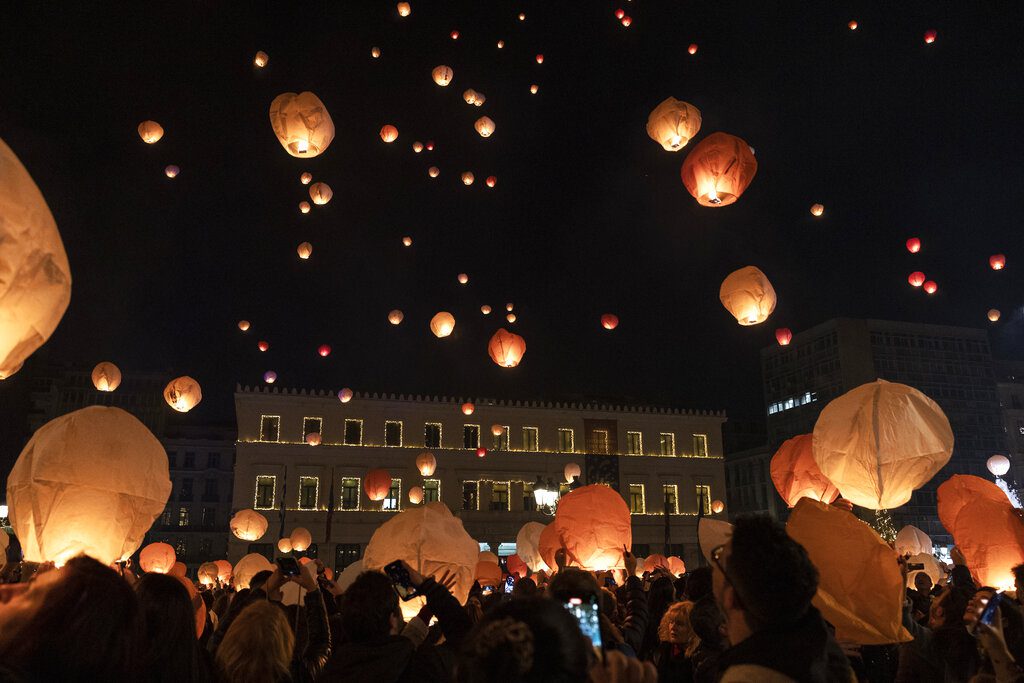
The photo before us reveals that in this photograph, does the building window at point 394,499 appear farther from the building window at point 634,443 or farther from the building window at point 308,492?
the building window at point 634,443

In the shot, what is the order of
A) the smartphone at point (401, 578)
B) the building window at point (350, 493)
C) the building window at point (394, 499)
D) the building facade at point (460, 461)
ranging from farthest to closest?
the building window at point (394, 499) → the building window at point (350, 493) → the building facade at point (460, 461) → the smartphone at point (401, 578)

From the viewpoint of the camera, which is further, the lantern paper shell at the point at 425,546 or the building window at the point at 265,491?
the building window at the point at 265,491

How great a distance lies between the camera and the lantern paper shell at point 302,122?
8602 mm

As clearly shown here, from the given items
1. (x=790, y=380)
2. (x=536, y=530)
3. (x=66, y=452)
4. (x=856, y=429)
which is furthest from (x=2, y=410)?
(x=790, y=380)

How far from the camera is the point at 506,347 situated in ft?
52.1

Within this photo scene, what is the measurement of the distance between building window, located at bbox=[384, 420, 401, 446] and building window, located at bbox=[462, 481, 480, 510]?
4.37 m

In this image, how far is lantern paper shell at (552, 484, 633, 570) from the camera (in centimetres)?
802

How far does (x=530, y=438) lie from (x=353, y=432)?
9.92 m

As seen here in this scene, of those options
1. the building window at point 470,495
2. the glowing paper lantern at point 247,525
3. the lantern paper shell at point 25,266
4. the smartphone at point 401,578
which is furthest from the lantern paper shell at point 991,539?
the building window at point 470,495

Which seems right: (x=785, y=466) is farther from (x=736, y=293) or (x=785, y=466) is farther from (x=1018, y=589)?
(x=1018, y=589)

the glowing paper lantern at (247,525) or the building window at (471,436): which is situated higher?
the building window at (471,436)

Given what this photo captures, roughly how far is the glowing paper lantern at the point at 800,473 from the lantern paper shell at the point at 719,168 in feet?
10.3

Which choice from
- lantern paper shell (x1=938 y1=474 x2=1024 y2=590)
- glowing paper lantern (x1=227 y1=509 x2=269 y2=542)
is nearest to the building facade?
glowing paper lantern (x1=227 y1=509 x2=269 y2=542)

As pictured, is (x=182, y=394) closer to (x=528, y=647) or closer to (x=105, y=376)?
(x=105, y=376)
